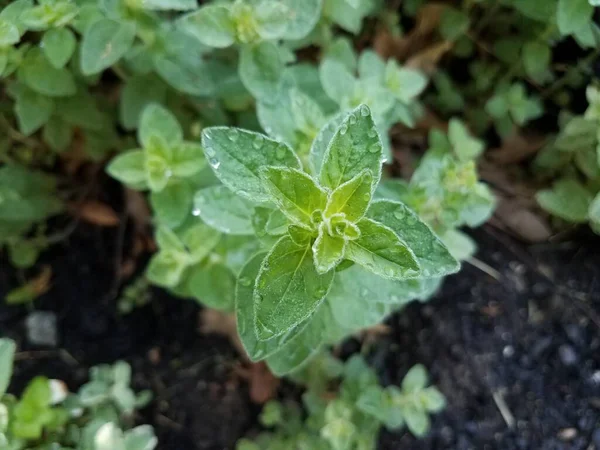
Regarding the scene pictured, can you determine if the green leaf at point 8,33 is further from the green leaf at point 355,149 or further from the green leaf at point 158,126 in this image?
the green leaf at point 355,149

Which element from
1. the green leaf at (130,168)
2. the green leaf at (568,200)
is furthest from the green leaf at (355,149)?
the green leaf at (568,200)

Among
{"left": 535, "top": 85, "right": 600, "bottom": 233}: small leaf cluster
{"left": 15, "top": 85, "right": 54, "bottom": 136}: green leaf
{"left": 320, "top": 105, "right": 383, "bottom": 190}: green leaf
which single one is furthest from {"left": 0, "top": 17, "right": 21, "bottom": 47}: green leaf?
{"left": 535, "top": 85, "right": 600, "bottom": 233}: small leaf cluster

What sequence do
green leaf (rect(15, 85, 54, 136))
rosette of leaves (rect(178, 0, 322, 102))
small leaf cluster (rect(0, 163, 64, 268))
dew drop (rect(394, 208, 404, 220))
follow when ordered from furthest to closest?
1. small leaf cluster (rect(0, 163, 64, 268))
2. green leaf (rect(15, 85, 54, 136))
3. rosette of leaves (rect(178, 0, 322, 102))
4. dew drop (rect(394, 208, 404, 220))

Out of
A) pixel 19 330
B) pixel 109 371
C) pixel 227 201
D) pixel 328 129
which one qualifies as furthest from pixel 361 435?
pixel 19 330

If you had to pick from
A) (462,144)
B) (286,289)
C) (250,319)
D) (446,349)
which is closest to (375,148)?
(286,289)

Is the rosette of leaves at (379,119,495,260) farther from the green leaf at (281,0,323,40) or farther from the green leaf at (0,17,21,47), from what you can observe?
the green leaf at (0,17,21,47)

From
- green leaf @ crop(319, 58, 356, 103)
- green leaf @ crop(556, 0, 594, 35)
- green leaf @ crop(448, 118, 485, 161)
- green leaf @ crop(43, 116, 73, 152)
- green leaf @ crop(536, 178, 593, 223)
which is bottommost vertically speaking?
green leaf @ crop(43, 116, 73, 152)
